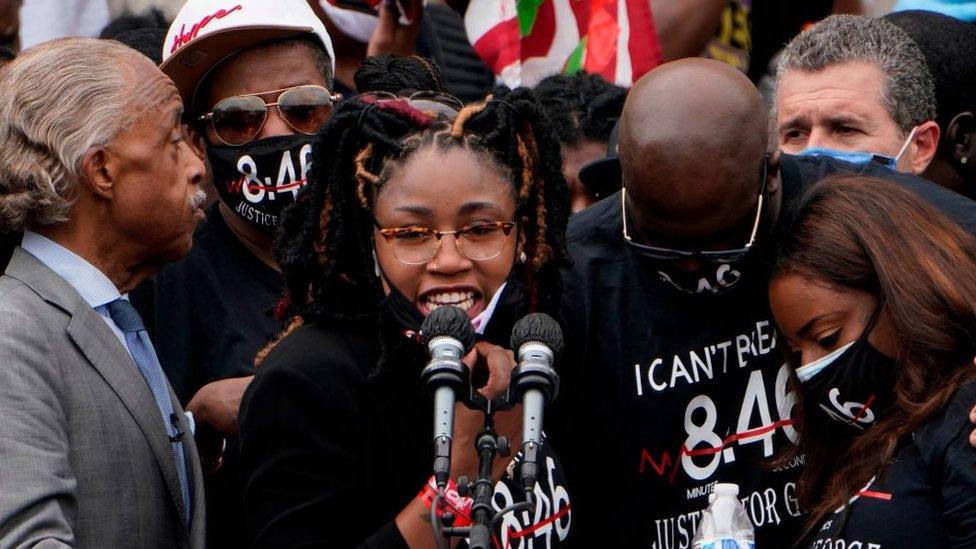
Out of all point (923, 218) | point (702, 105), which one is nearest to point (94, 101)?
point (702, 105)

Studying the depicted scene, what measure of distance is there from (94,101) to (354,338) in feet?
2.81

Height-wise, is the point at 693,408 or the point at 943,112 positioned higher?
the point at 943,112

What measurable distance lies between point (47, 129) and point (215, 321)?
110 cm

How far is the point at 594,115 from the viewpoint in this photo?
5.89m

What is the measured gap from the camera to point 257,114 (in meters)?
4.74

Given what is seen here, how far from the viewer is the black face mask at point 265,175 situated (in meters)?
4.67

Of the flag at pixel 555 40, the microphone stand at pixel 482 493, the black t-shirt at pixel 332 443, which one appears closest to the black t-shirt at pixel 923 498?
the black t-shirt at pixel 332 443

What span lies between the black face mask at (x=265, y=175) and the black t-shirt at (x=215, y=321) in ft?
0.49

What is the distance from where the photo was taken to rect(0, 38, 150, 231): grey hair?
11.8 ft

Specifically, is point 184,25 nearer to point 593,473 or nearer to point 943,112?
point 593,473

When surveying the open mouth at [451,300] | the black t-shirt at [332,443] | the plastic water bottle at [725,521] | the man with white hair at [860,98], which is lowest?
the plastic water bottle at [725,521]

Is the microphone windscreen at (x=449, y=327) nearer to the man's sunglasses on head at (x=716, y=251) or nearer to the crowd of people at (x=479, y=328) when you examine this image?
the crowd of people at (x=479, y=328)

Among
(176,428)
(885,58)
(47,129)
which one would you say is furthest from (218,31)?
(885,58)

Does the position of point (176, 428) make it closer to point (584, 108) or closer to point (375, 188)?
point (375, 188)
